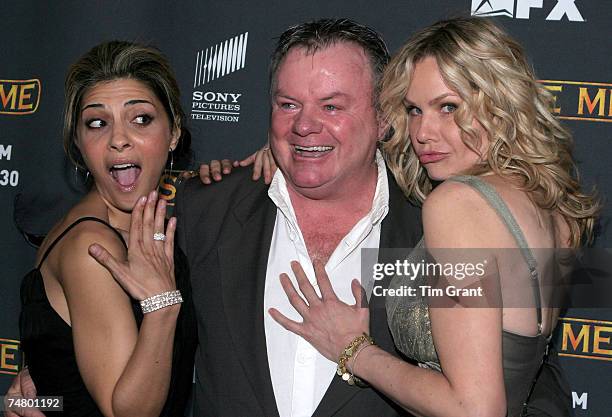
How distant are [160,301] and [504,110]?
0.96 m

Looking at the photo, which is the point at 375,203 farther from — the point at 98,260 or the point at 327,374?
the point at 98,260

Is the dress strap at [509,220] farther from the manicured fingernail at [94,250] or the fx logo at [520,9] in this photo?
the fx logo at [520,9]

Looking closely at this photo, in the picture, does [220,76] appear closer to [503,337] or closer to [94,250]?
[94,250]

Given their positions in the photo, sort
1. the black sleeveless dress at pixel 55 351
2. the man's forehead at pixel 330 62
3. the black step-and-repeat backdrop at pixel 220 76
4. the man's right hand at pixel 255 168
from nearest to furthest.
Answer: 1. the black sleeveless dress at pixel 55 351
2. the man's forehead at pixel 330 62
3. the man's right hand at pixel 255 168
4. the black step-and-repeat backdrop at pixel 220 76

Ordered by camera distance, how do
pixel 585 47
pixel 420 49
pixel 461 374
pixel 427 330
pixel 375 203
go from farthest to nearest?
1. pixel 585 47
2. pixel 375 203
3. pixel 420 49
4. pixel 427 330
5. pixel 461 374

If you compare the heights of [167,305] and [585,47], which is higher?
[585,47]

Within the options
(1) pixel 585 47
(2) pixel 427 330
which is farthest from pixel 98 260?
(1) pixel 585 47

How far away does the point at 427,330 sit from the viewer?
1.85 meters

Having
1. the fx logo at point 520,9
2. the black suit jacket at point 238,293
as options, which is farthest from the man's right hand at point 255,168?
the fx logo at point 520,9

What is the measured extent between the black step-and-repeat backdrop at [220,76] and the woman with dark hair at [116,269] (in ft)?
2.60

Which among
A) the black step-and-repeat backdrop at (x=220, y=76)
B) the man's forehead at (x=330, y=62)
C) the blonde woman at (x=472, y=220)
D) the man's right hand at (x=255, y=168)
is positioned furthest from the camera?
the black step-and-repeat backdrop at (x=220, y=76)

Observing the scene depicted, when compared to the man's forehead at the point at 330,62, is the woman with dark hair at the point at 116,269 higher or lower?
lower

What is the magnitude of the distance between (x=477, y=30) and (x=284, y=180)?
742 millimetres

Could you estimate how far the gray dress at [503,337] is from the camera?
5.62 ft
